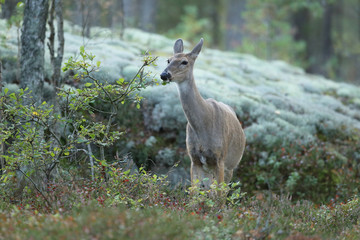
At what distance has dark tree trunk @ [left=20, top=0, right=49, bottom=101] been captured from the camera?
26.2 feet

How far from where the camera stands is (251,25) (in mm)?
27797

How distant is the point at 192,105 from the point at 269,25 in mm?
19172

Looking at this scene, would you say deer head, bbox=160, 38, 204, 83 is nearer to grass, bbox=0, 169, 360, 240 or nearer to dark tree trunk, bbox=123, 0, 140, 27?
grass, bbox=0, 169, 360, 240

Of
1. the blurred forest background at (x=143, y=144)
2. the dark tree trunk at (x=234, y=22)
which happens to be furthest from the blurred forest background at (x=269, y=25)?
the blurred forest background at (x=143, y=144)

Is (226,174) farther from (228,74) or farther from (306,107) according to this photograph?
(228,74)

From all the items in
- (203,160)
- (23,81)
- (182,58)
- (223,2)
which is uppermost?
(223,2)

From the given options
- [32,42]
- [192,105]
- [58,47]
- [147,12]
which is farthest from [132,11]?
[192,105]

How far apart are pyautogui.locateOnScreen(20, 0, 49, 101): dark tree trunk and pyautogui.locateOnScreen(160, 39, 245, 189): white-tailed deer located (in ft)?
7.79

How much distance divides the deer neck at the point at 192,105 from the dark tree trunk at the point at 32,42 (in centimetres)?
257

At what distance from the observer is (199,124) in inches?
297

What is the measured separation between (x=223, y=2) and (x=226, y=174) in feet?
98.4

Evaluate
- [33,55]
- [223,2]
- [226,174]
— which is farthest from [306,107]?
[223,2]

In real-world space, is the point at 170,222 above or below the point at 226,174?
above

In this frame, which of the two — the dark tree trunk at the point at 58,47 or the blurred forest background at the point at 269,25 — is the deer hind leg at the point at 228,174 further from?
the blurred forest background at the point at 269,25
